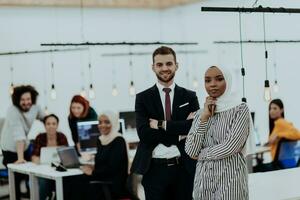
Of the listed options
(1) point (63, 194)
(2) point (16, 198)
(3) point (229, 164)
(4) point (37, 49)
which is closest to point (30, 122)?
(2) point (16, 198)

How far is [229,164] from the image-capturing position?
3.46 meters

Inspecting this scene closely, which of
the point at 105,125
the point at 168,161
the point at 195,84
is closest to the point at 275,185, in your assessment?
the point at 168,161

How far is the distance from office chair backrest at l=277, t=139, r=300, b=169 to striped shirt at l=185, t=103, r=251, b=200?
14.3 ft

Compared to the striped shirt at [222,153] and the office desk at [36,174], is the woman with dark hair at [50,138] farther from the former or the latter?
the striped shirt at [222,153]

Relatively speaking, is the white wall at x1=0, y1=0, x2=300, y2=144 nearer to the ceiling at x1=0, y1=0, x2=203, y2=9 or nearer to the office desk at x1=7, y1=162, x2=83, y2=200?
the ceiling at x1=0, y1=0, x2=203, y2=9

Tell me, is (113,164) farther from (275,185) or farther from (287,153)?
(287,153)

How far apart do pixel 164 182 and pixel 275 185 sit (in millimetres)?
925

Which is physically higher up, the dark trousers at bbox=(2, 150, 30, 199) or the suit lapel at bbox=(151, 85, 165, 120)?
the suit lapel at bbox=(151, 85, 165, 120)

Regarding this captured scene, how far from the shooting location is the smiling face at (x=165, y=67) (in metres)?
4.04

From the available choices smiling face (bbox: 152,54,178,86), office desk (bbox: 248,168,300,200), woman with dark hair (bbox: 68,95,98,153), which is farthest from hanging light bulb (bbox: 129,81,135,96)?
smiling face (bbox: 152,54,178,86)

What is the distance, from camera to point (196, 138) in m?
3.51

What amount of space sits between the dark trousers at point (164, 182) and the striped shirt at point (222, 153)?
18.9 inches

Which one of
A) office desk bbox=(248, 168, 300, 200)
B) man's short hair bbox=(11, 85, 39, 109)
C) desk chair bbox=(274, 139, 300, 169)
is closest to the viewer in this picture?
office desk bbox=(248, 168, 300, 200)

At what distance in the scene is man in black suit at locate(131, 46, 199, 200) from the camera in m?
4.00
